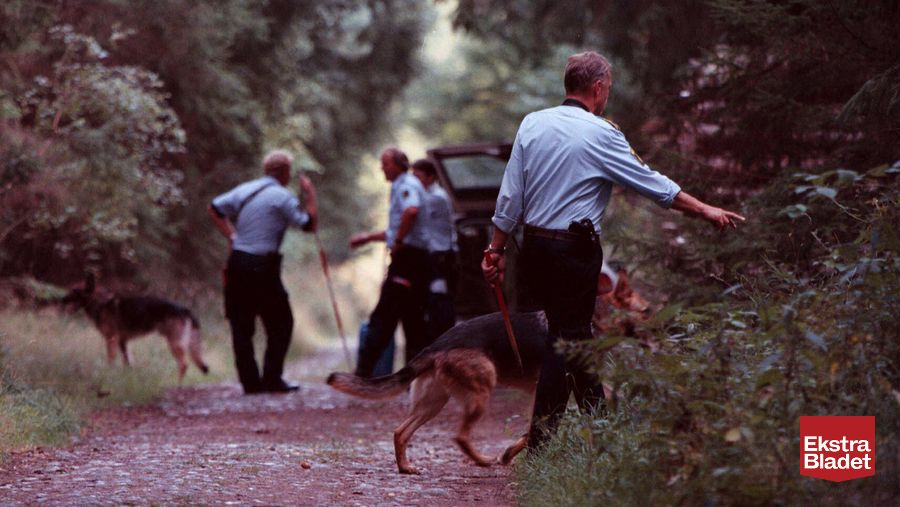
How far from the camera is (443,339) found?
22.6 ft

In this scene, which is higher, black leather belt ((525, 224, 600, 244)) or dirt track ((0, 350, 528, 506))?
black leather belt ((525, 224, 600, 244))

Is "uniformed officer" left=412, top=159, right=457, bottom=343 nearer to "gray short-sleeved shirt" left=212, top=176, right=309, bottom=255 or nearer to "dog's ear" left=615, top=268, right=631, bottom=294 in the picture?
"gray short-sleeved shirt" left=212, top=176, right=309, bottom=255

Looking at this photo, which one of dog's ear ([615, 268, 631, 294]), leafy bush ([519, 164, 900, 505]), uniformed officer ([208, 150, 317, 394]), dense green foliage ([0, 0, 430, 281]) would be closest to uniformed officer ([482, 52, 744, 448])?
leafy bush ([519, 164, 900, 505])

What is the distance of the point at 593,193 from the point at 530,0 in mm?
9632

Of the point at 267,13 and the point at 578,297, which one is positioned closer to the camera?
the point at 578,297

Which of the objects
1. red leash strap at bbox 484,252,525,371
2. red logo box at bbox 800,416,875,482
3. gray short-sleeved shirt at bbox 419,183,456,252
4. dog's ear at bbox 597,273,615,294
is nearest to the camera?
red logo box at bbox 800,416,875,482

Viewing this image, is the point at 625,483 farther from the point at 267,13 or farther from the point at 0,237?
the point at 267,13

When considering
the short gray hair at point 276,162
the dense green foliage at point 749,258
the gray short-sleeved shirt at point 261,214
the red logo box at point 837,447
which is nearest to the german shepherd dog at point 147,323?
the gray short-sleeved shirt at point 261,214

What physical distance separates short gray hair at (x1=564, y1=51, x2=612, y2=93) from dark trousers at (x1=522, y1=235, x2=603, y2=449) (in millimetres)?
800

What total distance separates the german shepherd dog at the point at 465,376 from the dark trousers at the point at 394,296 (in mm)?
4101

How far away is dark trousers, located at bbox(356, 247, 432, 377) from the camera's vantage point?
36.1 feet

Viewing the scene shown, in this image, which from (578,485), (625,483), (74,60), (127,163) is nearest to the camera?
(625,483)

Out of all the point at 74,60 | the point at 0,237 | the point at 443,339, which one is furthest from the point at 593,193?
the point at 74,60

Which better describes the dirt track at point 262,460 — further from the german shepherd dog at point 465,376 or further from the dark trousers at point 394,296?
the dark trousers at point 394,296
